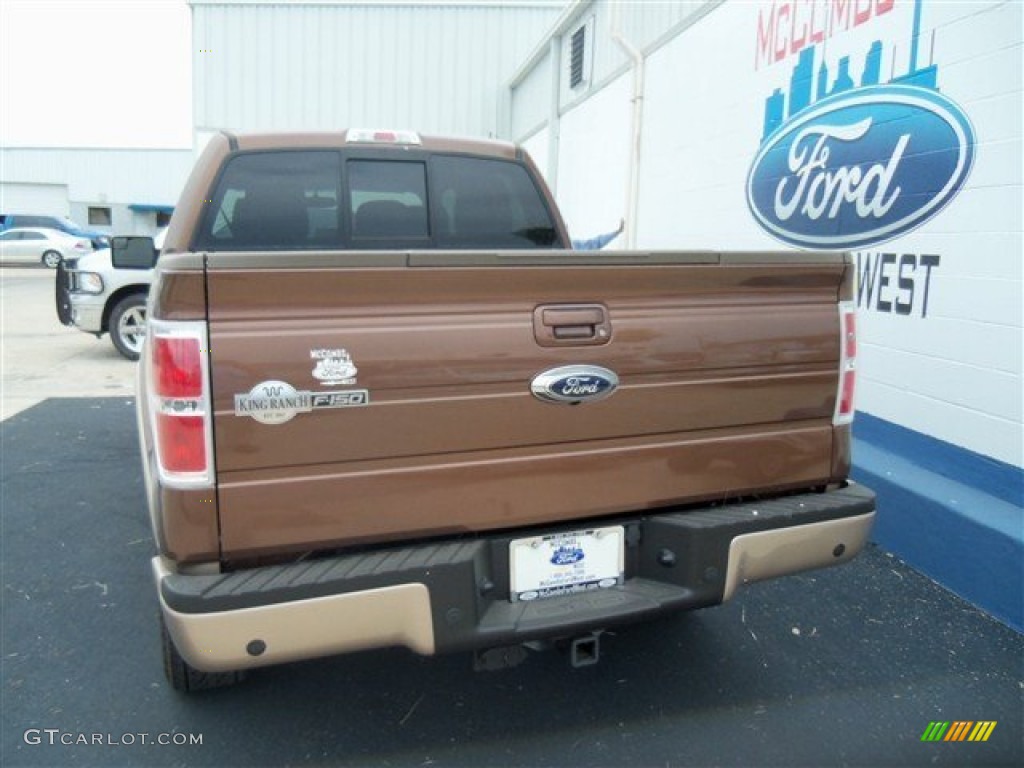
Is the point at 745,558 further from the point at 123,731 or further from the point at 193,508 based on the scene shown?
the point at 123,731

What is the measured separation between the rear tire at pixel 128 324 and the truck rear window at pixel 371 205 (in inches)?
258

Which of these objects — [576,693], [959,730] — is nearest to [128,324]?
[576,693]

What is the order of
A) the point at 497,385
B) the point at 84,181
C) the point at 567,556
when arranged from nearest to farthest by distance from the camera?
the point at 497,385 → the point at 567,556 → the point at 84,181

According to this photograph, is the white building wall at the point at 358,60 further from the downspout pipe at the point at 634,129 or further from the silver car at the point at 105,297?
the downspout pipe at the point at 634,129

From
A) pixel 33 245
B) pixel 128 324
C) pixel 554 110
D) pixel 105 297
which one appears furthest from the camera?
pixel 33 245

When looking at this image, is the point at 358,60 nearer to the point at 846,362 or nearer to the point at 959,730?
the point at 846,362

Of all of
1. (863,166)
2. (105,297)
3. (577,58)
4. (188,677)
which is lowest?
(188,677)

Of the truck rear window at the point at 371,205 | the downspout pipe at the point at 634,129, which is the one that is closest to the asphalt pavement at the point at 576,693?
the truck rear window at the point at 371,205

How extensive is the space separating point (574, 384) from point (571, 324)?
0.57 ft

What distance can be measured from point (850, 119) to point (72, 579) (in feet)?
15.8

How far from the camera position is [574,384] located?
88.4 inches

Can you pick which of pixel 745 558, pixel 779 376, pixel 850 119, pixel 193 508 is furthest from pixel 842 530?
pixel 850 119

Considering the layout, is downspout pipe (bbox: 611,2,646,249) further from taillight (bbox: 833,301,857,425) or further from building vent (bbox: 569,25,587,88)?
taillight (bbox: 833,301,857,425)

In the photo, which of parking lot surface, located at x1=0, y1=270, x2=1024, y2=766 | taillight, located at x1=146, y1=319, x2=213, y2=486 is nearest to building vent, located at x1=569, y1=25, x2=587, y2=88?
parking lot surface, located at x1=0, y1=270, x2=1024, y2=766
